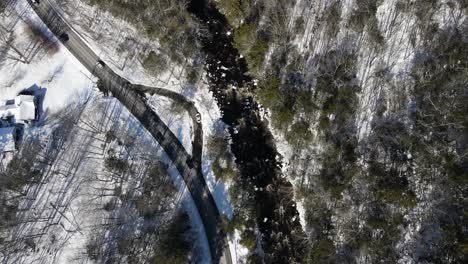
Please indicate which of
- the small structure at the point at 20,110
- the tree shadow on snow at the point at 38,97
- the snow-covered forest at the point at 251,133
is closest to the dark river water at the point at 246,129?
the snow-covered forest at the point at 251,133

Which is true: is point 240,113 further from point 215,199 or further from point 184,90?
point 215,199

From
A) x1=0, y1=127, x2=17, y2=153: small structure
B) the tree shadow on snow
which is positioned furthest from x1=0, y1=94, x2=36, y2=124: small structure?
x1=0, y1=127, x2=17, y2=153: small structure

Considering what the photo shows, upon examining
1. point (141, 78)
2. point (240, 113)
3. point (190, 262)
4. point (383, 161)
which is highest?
point (141, 78)

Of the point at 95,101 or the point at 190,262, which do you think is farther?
the point at 95,101

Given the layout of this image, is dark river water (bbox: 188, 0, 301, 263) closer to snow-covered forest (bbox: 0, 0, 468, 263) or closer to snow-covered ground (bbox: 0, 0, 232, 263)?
snow-covered forest (bbox: 0, 0, 468, 263)

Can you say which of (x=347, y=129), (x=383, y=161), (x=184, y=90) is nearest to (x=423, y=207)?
(x=383, y=161)

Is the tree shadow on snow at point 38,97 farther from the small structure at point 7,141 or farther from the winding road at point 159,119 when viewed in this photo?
the winding road at point 159,119

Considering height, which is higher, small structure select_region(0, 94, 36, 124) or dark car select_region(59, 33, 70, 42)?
dark car select_region(59, 33, 70, 42)
